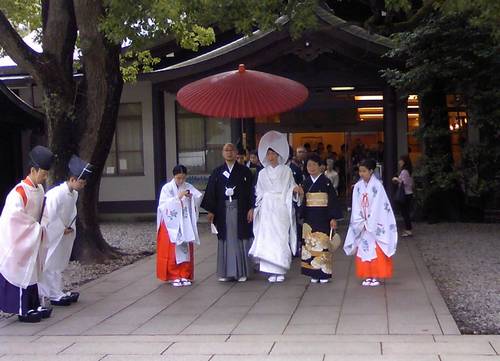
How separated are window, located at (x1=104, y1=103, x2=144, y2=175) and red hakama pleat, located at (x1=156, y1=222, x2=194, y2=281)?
9.52m

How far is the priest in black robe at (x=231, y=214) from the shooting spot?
9078 mm

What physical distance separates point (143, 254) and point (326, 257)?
14.9ft

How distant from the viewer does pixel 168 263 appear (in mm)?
8984

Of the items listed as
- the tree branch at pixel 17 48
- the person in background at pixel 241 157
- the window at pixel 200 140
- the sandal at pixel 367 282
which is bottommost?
the sandal at pixel 367 282

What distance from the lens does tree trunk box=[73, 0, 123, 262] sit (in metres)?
10.6

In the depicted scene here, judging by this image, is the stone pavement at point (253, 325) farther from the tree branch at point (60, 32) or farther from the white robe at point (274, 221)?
the tree branch at point (60, 32)

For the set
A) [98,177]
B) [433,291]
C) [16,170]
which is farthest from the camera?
[16,170]

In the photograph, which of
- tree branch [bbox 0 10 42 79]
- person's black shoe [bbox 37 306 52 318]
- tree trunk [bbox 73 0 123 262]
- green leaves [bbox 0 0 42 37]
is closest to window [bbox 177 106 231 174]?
green leaves [bbox 0 0 42 37]

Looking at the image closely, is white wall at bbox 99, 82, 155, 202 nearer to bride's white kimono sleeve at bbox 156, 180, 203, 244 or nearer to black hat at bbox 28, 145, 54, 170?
bride's white kimono sleeve at bbox 156, 180, 203, 244

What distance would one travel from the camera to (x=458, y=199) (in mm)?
15422

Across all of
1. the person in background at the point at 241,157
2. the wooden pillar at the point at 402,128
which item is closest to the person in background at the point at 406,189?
the wooden pillar at the point at 402,128

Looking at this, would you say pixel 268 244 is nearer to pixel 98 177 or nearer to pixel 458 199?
pixel 98 177

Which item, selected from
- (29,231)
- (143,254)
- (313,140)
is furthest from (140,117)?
(29,231)

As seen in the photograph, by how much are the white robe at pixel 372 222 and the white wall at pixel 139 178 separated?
34.3ft
